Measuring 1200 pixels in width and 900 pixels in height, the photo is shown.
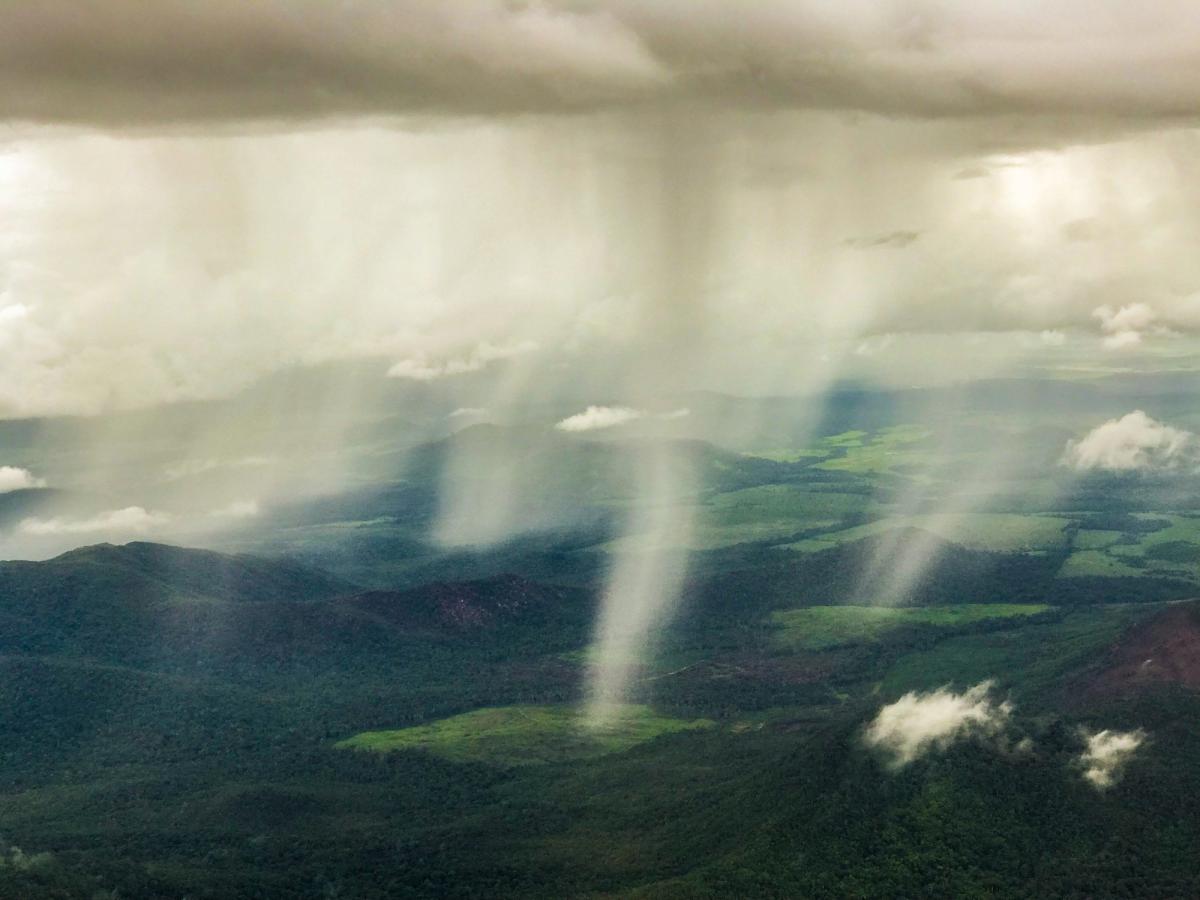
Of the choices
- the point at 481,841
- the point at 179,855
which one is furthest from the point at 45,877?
the point at 481,841

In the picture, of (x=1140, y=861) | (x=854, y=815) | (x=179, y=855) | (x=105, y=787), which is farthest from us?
(x=105, y=787)

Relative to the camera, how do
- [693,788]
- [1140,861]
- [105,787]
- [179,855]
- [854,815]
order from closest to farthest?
[1140,861], [854,815], [179,855], [693,788], [105,787]

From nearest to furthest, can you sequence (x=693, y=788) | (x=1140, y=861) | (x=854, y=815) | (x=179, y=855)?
(x=1140, y=861), (x=854, y=815), (x=179, y=855), (x=693, y=788)

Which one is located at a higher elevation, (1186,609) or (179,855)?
(1186,609)

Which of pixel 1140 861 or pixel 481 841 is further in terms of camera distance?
pixel 481 841

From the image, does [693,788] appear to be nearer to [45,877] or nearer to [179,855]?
[179,855]

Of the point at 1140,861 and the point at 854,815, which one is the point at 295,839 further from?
the point at 1140,861

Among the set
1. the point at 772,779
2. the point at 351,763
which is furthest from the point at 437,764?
the point at 772,779
